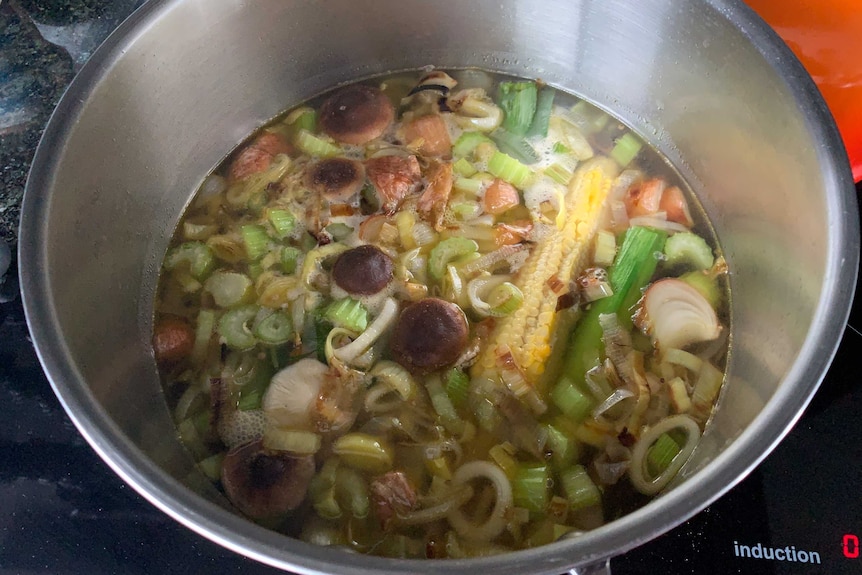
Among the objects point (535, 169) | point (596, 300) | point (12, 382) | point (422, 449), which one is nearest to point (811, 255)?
point (596, 300)

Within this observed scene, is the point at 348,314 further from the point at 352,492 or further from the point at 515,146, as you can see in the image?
the point at 515,146

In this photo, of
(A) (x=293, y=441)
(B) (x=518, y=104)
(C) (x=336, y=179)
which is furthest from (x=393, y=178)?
(A) (x=293, y=441)

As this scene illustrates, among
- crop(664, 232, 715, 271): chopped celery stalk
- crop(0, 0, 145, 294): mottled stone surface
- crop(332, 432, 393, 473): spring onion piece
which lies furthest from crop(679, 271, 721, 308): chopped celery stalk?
crop(0, 0, 145, 294): mottled stone surface

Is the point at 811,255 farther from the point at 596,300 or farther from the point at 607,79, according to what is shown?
the point at 607,79

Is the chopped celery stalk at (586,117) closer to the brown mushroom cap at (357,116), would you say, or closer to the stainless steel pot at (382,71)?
the stainless steel pot at (382,71)

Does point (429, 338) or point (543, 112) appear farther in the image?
point (543, 112)

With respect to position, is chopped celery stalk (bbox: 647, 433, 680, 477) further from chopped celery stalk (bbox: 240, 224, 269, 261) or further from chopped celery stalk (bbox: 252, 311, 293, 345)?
chopped celery stalk (bbox: 240, 224, 269, 261)
